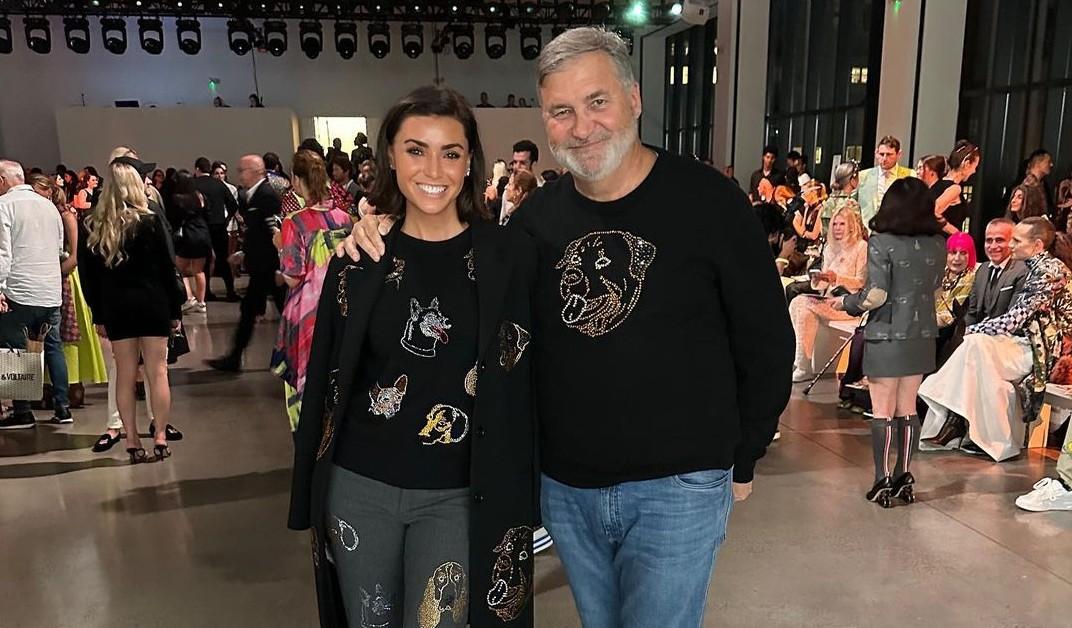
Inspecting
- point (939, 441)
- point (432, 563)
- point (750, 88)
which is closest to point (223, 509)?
point (432, 563)

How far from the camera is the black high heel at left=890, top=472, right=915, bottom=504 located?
351 centimetres

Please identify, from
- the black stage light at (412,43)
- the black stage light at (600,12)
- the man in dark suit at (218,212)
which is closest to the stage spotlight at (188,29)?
the black stage light at (412,43)

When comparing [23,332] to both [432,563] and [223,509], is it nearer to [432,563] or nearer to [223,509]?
[223,509]

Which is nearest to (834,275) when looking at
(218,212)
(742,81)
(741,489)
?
(741,489)

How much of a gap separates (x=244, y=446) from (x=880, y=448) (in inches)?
127

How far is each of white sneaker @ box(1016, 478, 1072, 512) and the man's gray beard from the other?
3.04 m

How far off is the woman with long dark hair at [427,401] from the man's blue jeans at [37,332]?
11.7 ft

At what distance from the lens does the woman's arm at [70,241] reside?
15.1ft

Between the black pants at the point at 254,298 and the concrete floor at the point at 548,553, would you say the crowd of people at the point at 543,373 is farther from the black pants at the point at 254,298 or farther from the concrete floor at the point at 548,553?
the black pants at the point at 254,298

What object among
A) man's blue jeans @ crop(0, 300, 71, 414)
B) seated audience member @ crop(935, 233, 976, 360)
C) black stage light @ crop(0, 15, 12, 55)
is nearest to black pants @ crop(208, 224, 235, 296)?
man's blue jeans @ crop(0, 300, 71, 414)

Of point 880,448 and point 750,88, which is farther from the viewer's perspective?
point 750,88

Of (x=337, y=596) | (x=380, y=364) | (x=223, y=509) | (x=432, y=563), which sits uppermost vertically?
(x=380, y=364)

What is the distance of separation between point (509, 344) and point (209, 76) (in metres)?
16.9

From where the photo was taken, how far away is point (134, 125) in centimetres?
1348
